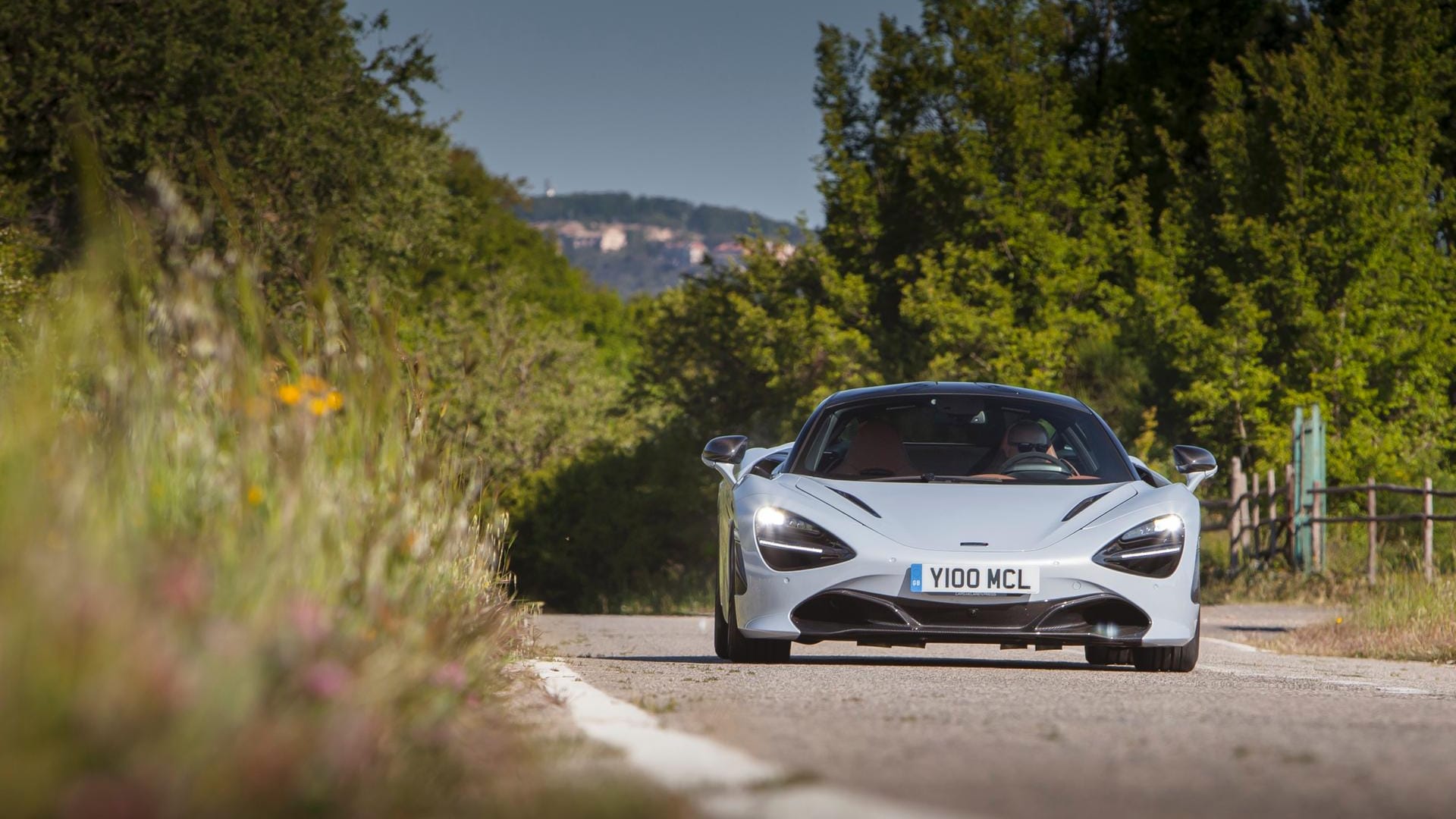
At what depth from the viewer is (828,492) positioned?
9.66 meters

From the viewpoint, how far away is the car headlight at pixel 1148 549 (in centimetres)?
924

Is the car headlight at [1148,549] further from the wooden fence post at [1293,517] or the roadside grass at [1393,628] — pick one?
the wooden fence post at [1293,517]

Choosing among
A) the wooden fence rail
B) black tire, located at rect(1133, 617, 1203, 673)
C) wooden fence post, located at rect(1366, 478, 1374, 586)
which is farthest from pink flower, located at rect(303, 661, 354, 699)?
wooden fence post, located at rect(1366, 478, 1374, 586)

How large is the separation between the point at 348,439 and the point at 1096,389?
3764cm

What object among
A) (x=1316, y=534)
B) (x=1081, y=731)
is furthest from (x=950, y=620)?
(x=1316, y=534)

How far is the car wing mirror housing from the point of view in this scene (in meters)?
10.2

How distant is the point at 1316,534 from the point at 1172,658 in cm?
1789

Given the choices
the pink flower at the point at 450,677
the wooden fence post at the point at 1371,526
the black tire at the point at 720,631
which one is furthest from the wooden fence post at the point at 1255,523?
the pink flower at the point at 450,677

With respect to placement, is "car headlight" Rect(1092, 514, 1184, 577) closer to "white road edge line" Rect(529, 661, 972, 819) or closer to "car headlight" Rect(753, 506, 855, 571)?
"car headlight" Rect(753, 506, 855, 571)

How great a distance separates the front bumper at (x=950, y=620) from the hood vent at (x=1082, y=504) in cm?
44

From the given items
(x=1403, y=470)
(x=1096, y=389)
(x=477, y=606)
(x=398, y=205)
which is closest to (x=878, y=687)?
(x=477, y=606)

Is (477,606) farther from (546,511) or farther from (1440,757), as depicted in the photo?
(546,511)

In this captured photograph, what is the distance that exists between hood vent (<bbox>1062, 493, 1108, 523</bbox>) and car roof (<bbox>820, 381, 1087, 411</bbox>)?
1.15m

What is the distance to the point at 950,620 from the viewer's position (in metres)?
9.11
